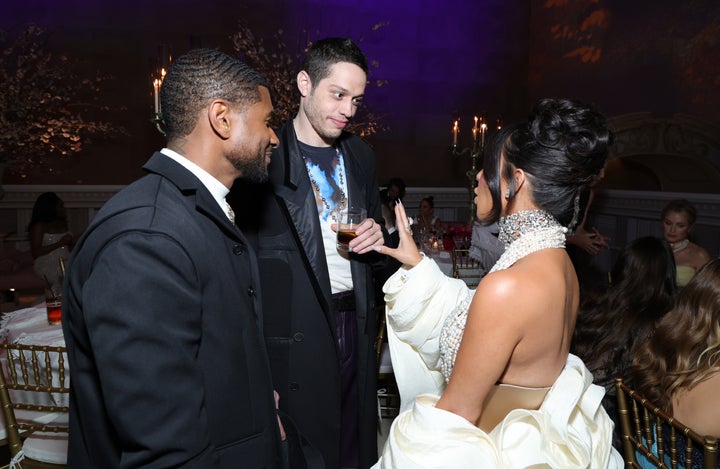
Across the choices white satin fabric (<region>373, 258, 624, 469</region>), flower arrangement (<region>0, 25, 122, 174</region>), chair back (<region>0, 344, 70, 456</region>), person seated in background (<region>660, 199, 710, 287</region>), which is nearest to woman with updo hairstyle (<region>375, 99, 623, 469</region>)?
white satin fabric (<region>373, 258, 624, 469</region>)

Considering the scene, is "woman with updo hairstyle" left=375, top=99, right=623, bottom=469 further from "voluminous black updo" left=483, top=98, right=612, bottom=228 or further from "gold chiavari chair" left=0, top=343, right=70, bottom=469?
"gold chiavari chair" left=0, top=343, right=70, bottom=469

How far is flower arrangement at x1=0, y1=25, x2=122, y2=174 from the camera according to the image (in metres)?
5.46

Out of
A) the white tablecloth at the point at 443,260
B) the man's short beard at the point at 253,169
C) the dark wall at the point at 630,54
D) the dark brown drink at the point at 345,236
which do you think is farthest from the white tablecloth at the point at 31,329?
the dark wall at the point at 630,54

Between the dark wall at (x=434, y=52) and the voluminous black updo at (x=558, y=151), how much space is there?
5.58 meters

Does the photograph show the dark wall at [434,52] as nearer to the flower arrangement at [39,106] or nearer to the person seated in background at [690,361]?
the flower arrangement at [39,106]

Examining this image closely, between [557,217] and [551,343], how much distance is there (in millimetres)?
371

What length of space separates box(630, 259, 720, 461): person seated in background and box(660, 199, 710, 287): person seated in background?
8.16 ft

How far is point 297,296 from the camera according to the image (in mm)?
2043

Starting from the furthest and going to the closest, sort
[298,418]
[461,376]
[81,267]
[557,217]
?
1. [298,418]
2. [557,217]
3. [461,376]
4. [81,267]

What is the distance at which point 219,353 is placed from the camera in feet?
3.90

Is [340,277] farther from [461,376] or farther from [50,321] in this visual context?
[50,321]

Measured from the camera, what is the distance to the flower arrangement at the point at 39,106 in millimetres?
5457

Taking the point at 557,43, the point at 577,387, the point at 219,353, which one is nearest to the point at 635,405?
the point at 577,387

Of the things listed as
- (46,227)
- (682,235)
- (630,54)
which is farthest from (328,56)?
(630,54)
